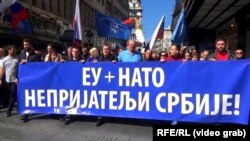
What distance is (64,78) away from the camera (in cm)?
857

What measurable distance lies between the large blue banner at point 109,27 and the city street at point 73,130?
276 inches

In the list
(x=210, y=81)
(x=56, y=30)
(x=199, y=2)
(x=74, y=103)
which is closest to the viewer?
(x=210, y=81)

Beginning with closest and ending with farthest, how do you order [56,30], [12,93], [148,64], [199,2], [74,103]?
[148,64] < [74,103] < [12,93] < [199,2] < [56,30]

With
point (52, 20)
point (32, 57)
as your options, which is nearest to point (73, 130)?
point (32, 57)

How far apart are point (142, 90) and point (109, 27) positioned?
837 cm

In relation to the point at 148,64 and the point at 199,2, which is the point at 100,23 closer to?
the point at 199,2

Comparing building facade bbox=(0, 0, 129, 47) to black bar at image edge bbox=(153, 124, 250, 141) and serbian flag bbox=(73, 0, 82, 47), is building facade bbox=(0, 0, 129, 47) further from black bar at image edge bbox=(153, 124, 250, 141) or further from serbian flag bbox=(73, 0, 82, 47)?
black bar at image edge bbox=(153, 124, 250, 141)

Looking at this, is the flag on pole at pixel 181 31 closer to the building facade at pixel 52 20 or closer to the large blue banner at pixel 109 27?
the large blue banner at pixel 109 27

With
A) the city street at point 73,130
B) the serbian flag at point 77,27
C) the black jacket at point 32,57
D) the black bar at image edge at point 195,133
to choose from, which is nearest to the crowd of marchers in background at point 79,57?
the black jacket at point 32,57

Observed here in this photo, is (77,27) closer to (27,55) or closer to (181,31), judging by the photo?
(27,55)

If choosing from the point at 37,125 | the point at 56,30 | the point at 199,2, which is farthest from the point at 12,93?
the point at 56,30

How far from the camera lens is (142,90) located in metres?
7.94

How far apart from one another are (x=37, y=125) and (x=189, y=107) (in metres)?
3.10

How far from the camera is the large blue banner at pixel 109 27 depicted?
15641 mm
